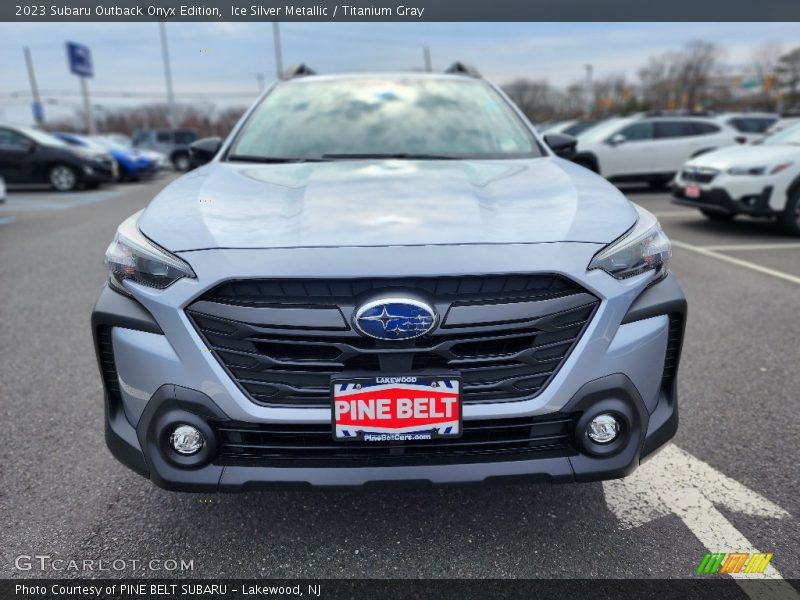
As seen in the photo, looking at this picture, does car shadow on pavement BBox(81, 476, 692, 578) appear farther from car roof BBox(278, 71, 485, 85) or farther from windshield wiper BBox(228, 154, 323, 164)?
car roof BBox(278, 71, 485, 85)

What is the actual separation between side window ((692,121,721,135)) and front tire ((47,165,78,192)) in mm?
13809

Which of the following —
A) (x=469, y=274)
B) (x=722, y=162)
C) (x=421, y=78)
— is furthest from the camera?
(x=722, y=162)

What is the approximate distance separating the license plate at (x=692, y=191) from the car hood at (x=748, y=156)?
0.29 metres

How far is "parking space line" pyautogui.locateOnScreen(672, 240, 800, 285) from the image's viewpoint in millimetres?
5578

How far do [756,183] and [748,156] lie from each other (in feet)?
1.82

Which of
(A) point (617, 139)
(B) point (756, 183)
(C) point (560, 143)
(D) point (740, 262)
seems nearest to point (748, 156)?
(B) point (756, 183)

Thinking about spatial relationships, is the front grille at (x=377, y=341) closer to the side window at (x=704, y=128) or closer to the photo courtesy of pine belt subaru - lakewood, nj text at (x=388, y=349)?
the photo courtesy of pine belt subaru - lakewood, nj text at (x=388, y=349)

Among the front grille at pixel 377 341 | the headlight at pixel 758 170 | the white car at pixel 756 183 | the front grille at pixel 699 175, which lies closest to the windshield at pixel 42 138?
the front grille at pixel 699 175

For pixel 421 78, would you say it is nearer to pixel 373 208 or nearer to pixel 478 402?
pixel 373 208

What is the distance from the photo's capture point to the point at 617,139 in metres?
12.1

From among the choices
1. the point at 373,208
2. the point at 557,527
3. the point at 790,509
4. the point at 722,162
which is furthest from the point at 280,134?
the point at 722,162

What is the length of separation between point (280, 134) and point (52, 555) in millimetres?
1973

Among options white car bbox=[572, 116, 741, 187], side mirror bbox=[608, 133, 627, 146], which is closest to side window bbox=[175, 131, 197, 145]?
white car bbox=[572, 116, 741, 187]

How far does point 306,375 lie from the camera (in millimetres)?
1740
